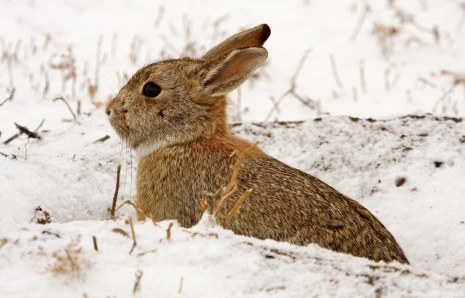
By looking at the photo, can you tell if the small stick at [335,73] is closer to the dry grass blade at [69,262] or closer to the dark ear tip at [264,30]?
the dark ear tip at [264,30]

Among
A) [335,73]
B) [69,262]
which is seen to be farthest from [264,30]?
[335,73]

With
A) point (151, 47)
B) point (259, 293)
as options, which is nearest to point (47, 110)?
point (151, 47)

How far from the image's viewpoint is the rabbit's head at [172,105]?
4785 millimetres

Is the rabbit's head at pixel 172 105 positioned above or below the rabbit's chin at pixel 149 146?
above

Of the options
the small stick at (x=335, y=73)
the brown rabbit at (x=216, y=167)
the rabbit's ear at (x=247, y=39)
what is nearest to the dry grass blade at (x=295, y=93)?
the small stick at (x=335, y=73)

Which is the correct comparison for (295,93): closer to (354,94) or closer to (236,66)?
(354,94)

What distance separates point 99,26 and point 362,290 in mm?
7124

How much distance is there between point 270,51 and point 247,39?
4.00 meters

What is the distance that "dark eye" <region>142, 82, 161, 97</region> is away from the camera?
4.87 m

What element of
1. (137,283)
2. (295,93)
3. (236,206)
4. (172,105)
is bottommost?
(137,283)

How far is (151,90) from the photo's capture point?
4.88m

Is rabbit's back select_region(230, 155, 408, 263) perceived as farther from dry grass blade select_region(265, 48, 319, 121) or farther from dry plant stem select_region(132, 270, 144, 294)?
dry grass blade select_region(265, 48, 319, 121)

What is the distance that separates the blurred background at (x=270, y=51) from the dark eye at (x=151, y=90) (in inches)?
79.6

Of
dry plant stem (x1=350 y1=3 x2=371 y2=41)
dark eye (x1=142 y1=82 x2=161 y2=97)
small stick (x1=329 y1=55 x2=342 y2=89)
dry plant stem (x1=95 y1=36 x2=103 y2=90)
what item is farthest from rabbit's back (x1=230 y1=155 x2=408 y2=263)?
dry plant stem (x1=350 y1=3 x2=371 y2=41)
